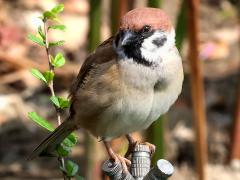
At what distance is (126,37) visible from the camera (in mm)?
2426

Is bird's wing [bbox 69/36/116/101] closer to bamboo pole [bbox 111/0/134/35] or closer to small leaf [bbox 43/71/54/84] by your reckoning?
small leaf [bbox 43/71/54/84]

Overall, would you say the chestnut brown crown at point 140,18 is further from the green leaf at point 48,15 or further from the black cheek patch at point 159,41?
the green leaf at point 48,15

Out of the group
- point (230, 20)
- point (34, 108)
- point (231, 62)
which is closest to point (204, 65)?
point (231, 62)

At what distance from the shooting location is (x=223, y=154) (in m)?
4.55

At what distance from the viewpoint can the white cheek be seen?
98.6 inches

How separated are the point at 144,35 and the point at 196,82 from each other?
106cm

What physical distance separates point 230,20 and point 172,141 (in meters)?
1.68

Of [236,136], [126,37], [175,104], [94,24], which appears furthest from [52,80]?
[175,104]

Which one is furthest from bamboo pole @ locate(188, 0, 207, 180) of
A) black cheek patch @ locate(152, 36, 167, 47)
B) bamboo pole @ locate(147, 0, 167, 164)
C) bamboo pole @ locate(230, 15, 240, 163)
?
black cheek patch @ locate(152, 36, 167, 47)

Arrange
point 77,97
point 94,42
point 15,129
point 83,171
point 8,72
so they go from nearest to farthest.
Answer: point 77,97 → point 94,42 → point 83,171 → point 15,129 → point 8,72

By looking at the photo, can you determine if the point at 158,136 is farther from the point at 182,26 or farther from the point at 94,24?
the point at 94,24

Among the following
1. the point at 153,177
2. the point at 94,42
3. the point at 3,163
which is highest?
the point at 153,177

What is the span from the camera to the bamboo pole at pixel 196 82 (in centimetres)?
335

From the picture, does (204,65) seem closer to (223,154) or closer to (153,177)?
(223,154)
